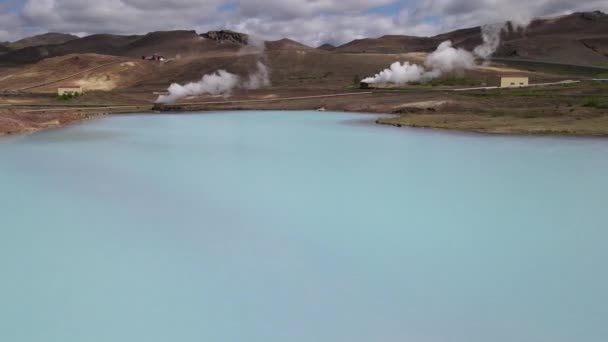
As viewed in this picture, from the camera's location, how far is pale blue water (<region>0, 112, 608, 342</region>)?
960cm

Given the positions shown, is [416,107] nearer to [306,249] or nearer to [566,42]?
[306,249]

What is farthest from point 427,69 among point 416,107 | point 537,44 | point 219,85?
point 537,44

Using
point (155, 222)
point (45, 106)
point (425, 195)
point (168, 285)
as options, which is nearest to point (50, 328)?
point (168, 285)

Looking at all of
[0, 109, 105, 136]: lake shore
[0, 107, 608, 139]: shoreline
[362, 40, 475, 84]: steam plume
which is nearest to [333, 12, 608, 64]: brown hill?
[362, 40, 475, 84]: steam plume

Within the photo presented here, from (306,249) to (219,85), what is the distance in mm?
74818

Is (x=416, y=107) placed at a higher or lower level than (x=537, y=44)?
lower

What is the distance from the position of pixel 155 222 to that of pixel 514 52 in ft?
459

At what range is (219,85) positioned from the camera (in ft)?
279

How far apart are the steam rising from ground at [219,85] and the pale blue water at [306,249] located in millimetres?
50509

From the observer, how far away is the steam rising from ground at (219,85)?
76.2m

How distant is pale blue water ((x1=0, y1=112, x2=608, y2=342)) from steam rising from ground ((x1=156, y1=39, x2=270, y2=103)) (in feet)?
166

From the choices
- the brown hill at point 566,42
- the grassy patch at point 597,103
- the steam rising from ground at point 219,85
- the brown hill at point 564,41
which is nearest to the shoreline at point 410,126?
the grassy patch at point 597,103

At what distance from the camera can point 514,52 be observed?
13738 centimetres

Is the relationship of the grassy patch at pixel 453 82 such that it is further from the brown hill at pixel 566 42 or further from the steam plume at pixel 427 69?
the brown hill at pixel 566 42
